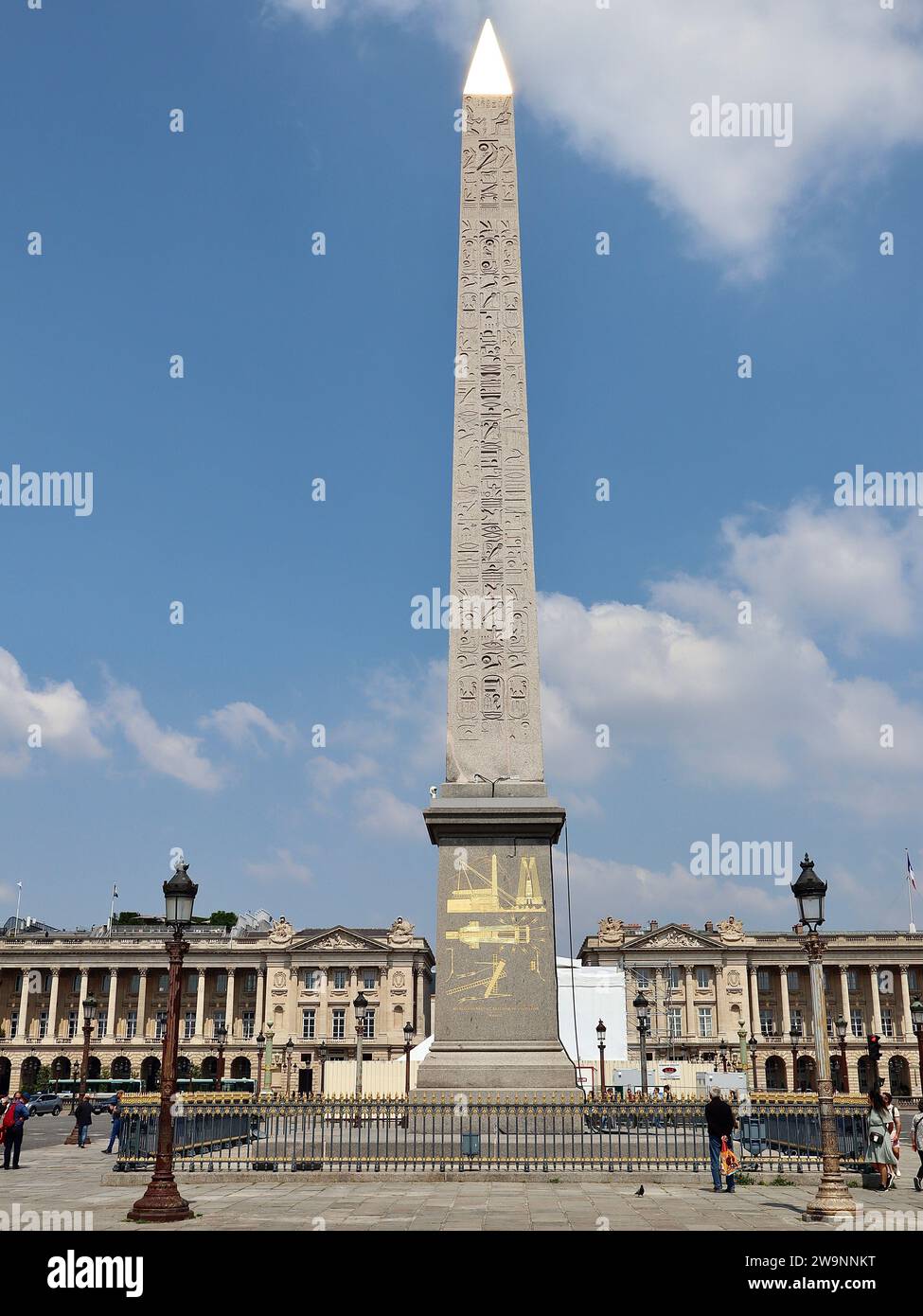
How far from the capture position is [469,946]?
20.1 meters

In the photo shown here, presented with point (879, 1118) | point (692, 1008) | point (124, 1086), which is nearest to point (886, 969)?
point (692, 1008)

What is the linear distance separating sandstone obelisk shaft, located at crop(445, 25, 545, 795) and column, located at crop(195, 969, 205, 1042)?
8954cm

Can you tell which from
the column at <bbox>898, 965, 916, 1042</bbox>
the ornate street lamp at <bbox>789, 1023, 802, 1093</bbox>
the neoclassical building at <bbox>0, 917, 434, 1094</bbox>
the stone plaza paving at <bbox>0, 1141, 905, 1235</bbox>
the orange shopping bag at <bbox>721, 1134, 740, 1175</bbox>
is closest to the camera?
the stone plaza paving at <bbox>0, 1141, 905, 1235</bbox>

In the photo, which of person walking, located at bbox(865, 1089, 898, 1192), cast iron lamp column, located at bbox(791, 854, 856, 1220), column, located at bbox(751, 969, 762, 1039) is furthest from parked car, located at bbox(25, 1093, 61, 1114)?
cast iron lamp column, located at bbox(791, 854, 856, 1220)

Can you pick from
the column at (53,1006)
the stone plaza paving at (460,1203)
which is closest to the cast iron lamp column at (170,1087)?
the stone plaza paving at (460,1203)

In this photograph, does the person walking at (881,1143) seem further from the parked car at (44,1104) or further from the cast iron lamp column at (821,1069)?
the parked car at (44,1104)

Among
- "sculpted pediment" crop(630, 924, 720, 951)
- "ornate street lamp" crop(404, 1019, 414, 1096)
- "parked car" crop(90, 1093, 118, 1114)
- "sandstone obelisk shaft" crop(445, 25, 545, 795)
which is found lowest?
"parked car" crop(90, 1093, 118, 1114)

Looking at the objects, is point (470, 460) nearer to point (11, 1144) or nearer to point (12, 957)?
point (11, 1144)

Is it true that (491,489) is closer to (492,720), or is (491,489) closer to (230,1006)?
(492,720)

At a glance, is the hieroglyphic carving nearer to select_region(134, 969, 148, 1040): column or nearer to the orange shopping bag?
the orange shopping bag

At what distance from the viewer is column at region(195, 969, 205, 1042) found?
341ft

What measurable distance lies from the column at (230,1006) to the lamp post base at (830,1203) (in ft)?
310

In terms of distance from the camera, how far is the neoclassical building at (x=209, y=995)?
10131 centimetres

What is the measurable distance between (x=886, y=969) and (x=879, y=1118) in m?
88.7
